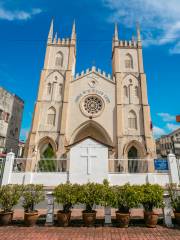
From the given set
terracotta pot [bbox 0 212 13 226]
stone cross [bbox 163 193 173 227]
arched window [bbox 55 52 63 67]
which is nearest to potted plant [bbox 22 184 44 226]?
terracotta pot [bbox 0 212 13 226]

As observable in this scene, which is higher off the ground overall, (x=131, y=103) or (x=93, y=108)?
(x=131, y=103)

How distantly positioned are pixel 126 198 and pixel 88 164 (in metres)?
4.33

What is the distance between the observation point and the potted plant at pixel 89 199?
6.66 m

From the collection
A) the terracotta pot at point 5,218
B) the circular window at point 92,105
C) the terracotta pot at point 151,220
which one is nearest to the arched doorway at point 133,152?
the circular window at point 92,105

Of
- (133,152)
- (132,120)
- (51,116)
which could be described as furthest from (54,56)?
(133,152)

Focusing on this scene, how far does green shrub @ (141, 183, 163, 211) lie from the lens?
6656mm

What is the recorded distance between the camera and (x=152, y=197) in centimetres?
666

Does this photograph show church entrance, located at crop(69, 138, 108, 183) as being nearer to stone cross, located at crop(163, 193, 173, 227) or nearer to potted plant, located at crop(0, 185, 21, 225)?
potted plant, located at crop(0, 185, 21, 225)

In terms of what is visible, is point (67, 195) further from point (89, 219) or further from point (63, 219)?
point (89, 219)

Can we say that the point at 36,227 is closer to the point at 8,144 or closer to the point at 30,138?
the point at 30,138

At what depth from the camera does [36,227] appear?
21.5 feet

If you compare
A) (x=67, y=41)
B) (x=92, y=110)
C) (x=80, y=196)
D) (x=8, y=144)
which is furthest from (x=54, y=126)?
(x=80, y=196)

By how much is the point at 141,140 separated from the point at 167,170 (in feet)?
41.5

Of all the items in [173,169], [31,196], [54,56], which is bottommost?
[31,196]
